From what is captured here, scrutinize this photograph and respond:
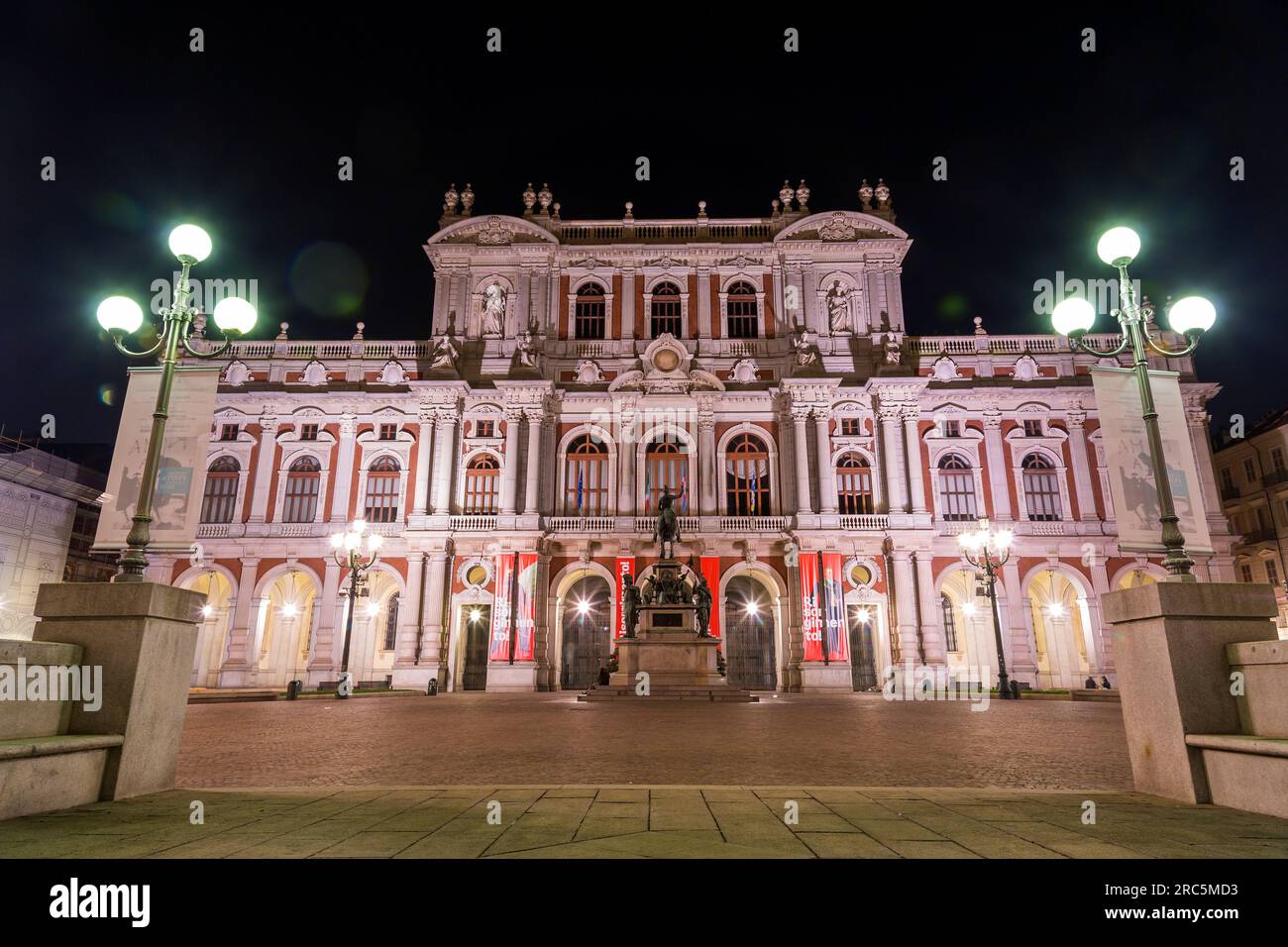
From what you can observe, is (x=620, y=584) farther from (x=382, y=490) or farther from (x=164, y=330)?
(x=164, y=330)

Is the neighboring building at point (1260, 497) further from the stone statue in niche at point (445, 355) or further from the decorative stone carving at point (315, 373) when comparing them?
the decorative stone carving at point (315, 373)

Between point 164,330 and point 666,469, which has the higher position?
point 666,469

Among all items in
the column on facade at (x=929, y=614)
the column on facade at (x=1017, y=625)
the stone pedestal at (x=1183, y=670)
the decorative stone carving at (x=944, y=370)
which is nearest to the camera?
the stone pedestal at (x=1183, y=670)

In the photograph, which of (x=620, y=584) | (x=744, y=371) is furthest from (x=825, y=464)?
(x=620, y=584)

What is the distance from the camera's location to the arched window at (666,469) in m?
28.5

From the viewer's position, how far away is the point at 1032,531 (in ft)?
91.6

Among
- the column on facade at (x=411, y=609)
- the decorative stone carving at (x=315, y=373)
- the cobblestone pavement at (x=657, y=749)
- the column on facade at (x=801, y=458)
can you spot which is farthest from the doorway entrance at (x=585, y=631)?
the decorative stone carving at (x=315, y=373)

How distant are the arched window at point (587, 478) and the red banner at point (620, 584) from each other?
A: 2594mm

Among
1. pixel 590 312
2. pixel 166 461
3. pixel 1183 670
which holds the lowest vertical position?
pixel 1183 670

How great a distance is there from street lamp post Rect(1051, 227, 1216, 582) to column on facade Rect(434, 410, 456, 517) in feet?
79.0

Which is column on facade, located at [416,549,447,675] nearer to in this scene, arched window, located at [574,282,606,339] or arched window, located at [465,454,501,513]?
arched window, located at [465,454,501,513]

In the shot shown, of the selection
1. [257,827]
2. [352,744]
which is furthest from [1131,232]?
[352,744]

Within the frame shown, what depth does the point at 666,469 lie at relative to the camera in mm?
28797

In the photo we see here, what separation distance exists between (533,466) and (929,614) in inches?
662
